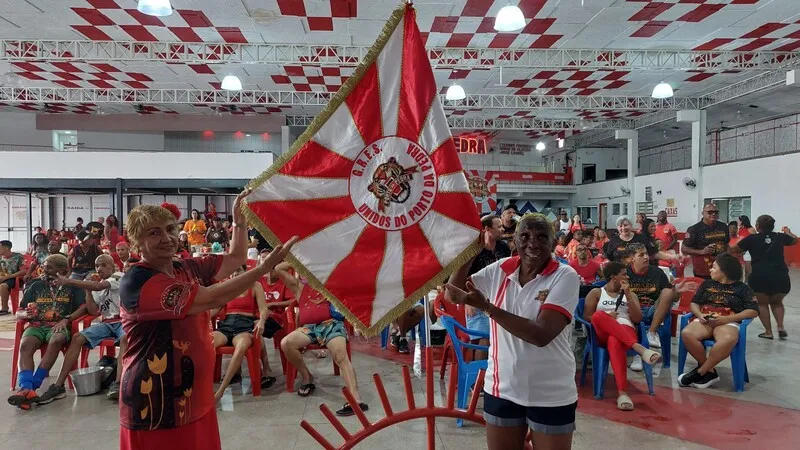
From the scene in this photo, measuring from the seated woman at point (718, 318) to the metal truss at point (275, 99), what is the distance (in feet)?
31.7

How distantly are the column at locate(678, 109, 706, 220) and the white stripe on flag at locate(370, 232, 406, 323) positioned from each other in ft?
47.2

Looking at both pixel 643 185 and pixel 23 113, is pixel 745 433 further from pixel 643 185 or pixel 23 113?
pixel 23 113

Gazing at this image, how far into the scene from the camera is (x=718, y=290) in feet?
13.8

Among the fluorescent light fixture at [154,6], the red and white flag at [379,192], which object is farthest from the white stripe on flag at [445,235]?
the fluorescent light fixture at [154,6]

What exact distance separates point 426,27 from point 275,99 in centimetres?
635

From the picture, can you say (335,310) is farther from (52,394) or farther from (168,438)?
(52,394)

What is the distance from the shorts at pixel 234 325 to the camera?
13.6 feet

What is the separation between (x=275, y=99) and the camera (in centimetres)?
1359

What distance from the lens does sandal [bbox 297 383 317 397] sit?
393cm

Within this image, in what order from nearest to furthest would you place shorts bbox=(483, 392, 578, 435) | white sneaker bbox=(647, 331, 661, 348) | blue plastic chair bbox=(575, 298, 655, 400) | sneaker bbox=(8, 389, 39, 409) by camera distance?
shorts bbox=(483, 392, 578, 435) → sneaker bbox=(8, 389, 39, 409) → blue plastic chair bbox=(575, 298, 655, 400) → white sneaker bbox=(647, 331, 661, 348)

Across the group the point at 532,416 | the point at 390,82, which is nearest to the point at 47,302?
the point at 390,82

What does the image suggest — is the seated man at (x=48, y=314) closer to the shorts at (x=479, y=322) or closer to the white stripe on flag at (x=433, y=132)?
A: the shorts at (x=479, y=322)

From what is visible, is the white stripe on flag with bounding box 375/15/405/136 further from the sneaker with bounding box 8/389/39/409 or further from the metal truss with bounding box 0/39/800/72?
the metal truss with bounding box 0/39/800/72

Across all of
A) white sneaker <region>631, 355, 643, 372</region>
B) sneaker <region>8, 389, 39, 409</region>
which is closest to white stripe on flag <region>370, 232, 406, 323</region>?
sneaker <region>8, 389, 39, 409</region>
